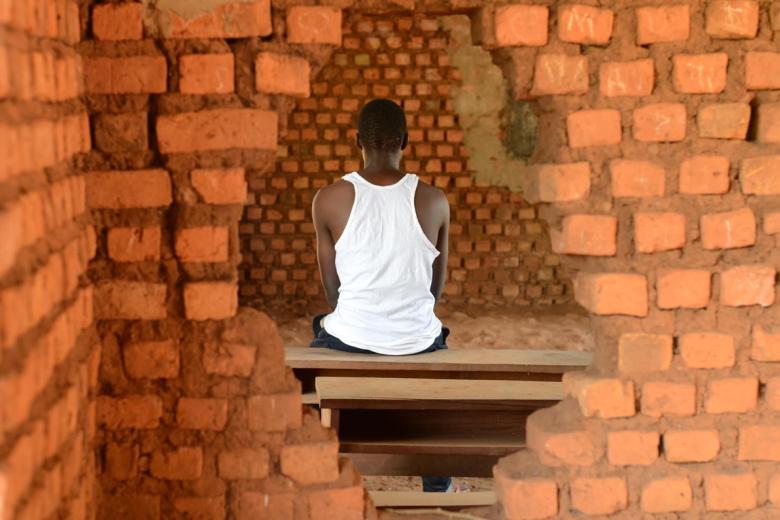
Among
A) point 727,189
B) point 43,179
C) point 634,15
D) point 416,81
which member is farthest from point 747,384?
point 416,81

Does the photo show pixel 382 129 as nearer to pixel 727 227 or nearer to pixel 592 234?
pixel 592 234

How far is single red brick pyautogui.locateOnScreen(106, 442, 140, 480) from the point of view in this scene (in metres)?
2.69

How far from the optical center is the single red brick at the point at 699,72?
2.64 metres

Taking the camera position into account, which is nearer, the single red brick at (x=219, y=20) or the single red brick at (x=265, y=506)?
the single red brick at (x=219, y=20)

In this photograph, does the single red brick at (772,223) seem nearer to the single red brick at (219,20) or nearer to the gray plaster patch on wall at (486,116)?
the single red brick at (219,20)

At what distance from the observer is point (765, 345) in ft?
8.89

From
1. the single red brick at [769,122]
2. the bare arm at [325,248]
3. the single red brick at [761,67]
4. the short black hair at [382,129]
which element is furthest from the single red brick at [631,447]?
the short black hair at [382,129]

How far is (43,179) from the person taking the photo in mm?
1982

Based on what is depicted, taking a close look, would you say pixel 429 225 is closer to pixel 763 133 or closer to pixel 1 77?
pixel 763 133

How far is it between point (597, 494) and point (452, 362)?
1.04 m

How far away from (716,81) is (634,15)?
0.99 ft

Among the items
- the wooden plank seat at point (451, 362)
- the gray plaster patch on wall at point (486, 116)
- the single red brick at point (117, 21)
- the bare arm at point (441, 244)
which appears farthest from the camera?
the gray plaster patch on wall at point (486, 116)

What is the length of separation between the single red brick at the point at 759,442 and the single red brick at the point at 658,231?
23.5 inches

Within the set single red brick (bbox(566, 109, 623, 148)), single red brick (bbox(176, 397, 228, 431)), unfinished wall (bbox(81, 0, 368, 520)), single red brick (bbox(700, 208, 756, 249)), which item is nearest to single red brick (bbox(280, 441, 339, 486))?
unfinished wall (bbox(81, 0, 368, 520))
